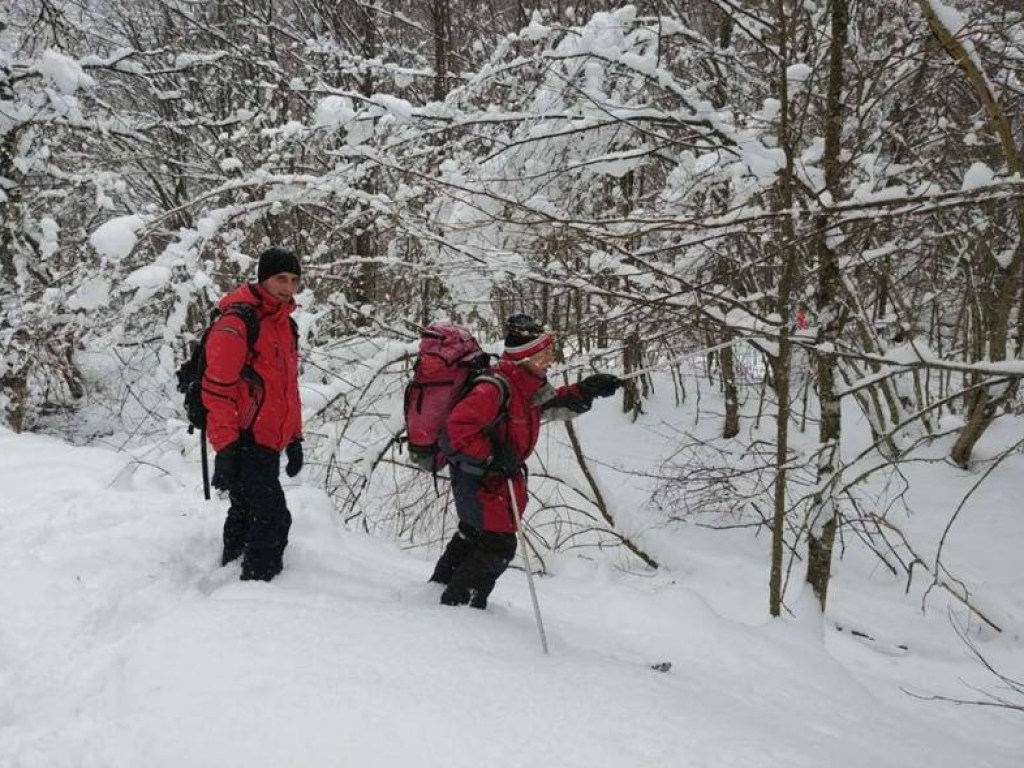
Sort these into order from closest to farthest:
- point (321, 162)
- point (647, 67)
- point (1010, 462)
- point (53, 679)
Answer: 1. point (53, 679)
2. point (647, 67)
3. point (1010, 462)
4. point (321, 162)

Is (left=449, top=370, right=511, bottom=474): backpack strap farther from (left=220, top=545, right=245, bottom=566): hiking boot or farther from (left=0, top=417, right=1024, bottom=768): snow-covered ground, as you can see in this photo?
(left=220, top=545, right=245, bottom=566): hiking boot

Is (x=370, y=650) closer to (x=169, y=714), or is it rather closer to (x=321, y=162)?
→ (x=169, y=714)

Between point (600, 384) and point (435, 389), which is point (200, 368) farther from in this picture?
point (600, 384)

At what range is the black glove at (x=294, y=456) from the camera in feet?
12.8

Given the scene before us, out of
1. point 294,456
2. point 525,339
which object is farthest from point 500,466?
point 294,456

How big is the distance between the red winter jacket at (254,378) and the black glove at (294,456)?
101 mm

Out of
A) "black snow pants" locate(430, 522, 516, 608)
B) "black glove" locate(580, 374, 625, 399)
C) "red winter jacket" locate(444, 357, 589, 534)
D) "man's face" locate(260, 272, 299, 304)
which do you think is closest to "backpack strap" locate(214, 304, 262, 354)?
"man's face" locate(260, 272, 299, 304)

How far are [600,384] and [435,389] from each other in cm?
95

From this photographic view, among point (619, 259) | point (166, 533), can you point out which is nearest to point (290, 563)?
point (166, 533)

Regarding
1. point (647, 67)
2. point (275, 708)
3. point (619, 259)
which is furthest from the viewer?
point (619, 259)

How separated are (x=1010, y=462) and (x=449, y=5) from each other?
32.3 ft

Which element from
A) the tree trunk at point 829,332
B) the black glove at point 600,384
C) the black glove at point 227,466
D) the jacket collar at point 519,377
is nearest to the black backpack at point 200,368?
the black glove at point 227,466

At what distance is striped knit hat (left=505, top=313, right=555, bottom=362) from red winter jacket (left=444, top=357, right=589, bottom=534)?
61mm

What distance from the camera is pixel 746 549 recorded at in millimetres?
8148
